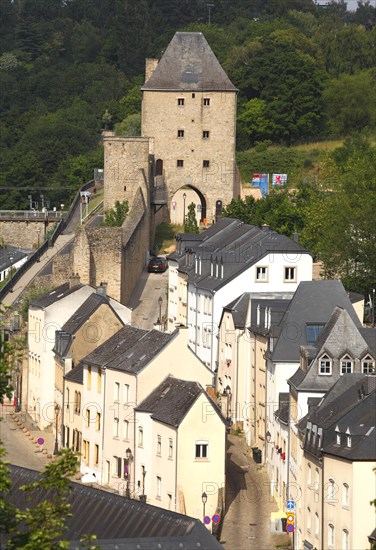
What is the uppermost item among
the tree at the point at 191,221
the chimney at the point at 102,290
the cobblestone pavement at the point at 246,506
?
the chimney at the point at 102,290

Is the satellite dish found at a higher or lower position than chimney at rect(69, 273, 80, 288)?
lower

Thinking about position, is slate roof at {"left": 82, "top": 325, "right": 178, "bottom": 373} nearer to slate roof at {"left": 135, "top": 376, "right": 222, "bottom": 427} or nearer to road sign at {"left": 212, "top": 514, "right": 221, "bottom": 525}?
slate roof at {"left": 135, "top": 376, "right": 222, "bottom": 427}

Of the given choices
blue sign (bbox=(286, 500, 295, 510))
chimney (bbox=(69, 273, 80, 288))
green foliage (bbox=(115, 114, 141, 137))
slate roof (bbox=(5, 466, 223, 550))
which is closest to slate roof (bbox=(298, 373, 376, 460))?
blue sign (bbox=(286, 500, 295, 510))

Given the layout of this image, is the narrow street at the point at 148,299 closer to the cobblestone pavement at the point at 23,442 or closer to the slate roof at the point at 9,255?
the cobblestone pavement at the point at 23,442

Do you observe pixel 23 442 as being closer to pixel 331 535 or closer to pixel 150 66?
pixel 331 535

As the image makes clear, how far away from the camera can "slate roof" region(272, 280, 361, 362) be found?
61719 mm

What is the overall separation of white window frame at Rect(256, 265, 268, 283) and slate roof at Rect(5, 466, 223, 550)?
25.2m

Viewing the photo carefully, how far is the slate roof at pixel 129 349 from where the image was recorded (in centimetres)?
6147

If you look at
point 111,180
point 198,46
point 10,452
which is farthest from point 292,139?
point 10,452

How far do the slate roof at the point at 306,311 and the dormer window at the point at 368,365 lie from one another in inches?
98.7

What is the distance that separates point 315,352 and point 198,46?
148 feet

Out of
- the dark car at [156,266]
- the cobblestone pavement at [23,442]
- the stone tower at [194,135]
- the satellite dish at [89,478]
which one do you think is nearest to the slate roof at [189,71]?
the stone tower at [194,135]

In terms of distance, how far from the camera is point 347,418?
5309cm

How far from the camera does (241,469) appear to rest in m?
61.8
